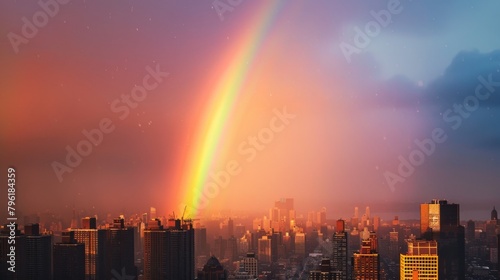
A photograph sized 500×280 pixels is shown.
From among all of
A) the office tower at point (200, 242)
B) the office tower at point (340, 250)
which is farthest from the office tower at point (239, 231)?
the office tower at point (340, 250)

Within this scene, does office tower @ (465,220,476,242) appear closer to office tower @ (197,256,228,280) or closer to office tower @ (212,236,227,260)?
office tower @ (197,256,228,280)

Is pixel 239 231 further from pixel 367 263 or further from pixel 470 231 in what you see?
pixel 470 231

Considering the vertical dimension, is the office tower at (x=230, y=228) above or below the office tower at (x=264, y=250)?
above

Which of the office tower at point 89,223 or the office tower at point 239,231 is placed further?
the office tower at point 239,231

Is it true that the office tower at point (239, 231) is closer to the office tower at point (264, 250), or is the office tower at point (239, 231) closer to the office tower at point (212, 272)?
the office tower at point (264, 250)

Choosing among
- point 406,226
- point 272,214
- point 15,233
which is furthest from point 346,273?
point 15,233

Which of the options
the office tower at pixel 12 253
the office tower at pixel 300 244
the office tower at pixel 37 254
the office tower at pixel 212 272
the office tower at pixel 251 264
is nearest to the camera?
the office tower at pixel 12 253

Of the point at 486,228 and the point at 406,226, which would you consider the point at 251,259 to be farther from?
the point at 486,228
